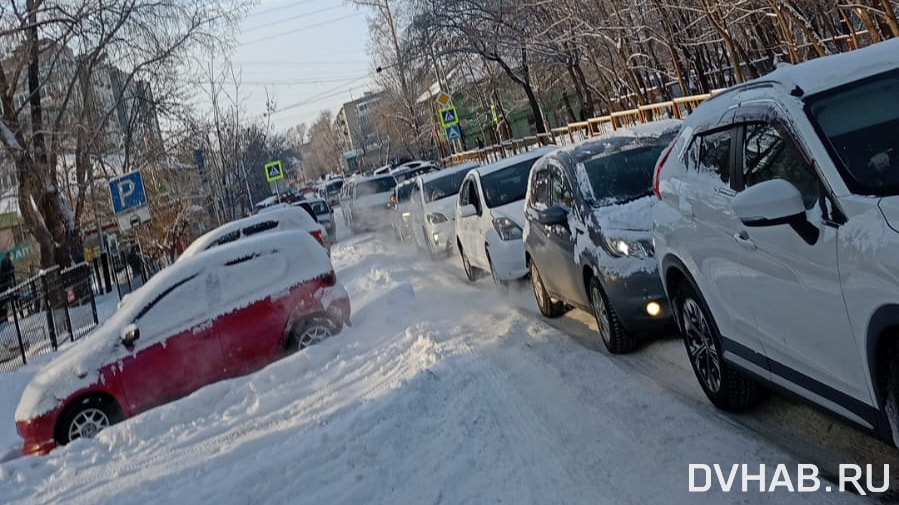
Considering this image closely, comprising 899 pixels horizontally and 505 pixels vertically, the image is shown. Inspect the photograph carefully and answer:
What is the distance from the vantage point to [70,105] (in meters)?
26.7

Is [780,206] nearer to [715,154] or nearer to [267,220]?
[715,154]

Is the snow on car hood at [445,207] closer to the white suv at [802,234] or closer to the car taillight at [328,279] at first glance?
the car taillight at [328,279]

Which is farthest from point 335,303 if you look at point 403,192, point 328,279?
point 403,192

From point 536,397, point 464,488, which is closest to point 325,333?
point 536,397

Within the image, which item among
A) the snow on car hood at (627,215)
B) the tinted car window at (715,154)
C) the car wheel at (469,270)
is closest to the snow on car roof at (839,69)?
the tinted car window at (715,154)

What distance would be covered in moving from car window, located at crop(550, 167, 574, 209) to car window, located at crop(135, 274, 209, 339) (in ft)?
14.4

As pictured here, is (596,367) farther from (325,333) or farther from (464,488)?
(325,333)

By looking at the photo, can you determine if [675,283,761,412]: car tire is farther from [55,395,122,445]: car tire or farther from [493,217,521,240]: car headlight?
[55,395,122,445]: car tire

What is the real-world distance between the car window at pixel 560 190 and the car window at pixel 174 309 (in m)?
4.40

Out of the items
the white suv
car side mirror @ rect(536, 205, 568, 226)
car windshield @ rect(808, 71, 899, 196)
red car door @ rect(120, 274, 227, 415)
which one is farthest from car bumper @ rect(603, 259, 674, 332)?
red car door @ rect(120, 274, 227, 415)

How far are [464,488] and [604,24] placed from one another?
20778 millimetres

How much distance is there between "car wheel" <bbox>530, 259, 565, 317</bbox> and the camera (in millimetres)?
10023

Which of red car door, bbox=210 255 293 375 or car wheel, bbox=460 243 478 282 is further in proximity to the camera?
car wheel, bbox=460 243 478 282

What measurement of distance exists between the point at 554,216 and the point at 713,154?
3.35 m
